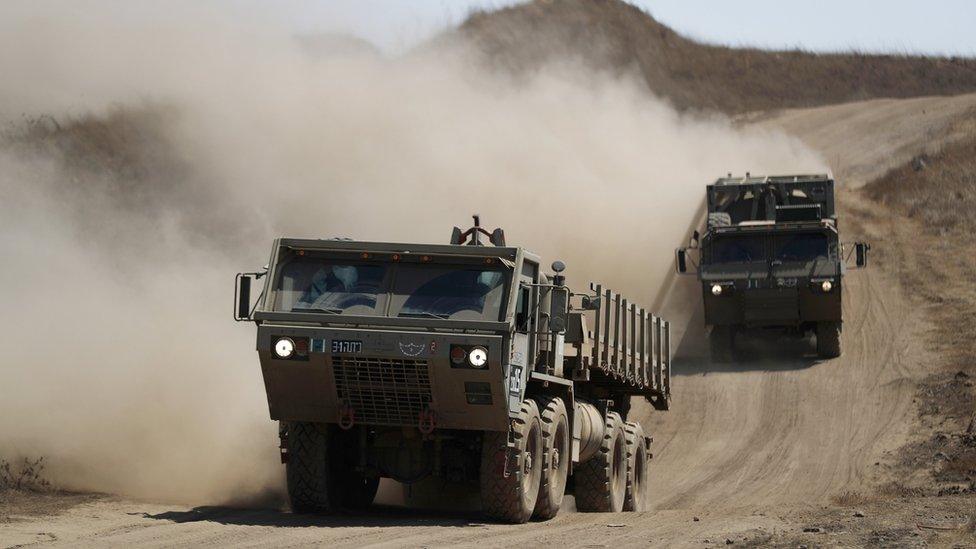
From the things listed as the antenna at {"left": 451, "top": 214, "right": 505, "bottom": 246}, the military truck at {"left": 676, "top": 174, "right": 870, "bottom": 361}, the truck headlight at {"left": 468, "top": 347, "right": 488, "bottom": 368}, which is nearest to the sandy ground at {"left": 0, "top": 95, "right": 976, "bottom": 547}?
the military truck at {"left": 676, "top": 174, "right": 870, "bottom": 361}

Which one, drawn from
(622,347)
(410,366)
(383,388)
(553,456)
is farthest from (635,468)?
(410,366)

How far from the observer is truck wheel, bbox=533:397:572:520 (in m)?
13.6

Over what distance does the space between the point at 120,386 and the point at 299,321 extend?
372 cm

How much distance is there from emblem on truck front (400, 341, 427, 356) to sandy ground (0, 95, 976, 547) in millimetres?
1468

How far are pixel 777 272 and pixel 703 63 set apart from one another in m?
45.0

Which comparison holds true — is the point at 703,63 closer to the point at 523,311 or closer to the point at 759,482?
the point at 759,482

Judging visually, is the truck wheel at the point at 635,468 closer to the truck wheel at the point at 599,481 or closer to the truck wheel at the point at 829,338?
the truck wheel at the point at 599,481

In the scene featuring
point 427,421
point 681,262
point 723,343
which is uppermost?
point 681,262

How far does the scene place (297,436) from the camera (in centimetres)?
1299

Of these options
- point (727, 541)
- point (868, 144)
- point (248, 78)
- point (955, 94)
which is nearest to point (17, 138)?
point (248, 78)

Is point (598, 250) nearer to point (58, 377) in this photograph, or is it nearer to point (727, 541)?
point (58, 377)

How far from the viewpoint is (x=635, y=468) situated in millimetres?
18078

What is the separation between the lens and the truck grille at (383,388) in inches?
481

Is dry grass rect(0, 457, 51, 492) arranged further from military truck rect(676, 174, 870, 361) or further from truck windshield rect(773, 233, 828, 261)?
truck windshield rect(773, 233, 828, 261)
